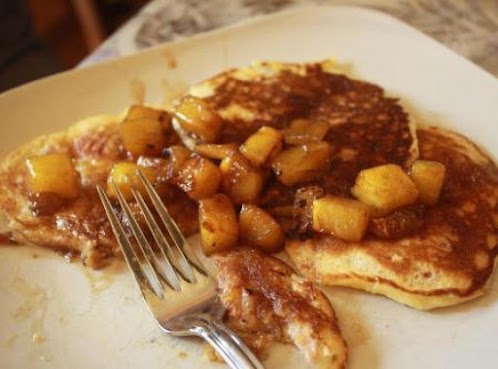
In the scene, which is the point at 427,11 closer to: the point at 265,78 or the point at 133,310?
the point at 265,78

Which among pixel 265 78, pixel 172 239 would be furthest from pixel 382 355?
pixel 265 78

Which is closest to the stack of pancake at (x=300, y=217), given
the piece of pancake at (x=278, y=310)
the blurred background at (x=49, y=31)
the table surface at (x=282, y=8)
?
the piece of pancake at (x=278, y=310)

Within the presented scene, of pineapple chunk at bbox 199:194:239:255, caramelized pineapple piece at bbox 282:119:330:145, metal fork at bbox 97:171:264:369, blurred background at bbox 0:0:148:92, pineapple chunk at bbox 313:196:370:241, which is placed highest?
caramelized pineapple piece at bbox 282:119:330:145

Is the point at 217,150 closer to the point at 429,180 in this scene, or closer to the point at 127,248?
the point at 127,248

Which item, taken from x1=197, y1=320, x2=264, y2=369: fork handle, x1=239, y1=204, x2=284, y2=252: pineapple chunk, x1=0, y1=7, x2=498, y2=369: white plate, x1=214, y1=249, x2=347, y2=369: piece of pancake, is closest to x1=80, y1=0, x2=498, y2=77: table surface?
x1=0, y1=7, x2=498, y2=369: white plate

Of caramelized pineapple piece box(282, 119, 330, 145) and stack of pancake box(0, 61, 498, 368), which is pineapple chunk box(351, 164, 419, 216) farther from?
caramelized pineapple piece box(282, 119, 330, 145)

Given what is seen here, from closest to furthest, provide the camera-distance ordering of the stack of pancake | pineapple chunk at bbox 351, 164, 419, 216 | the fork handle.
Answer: the fork handle
the stack of pancake
pineapple chunk at bbox 351, 164, 419, 216
